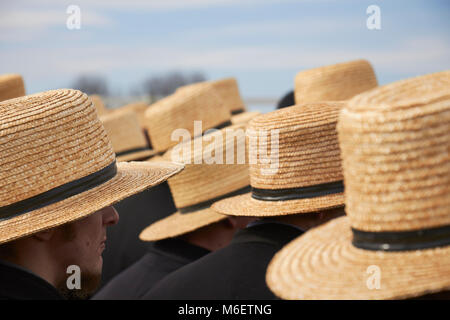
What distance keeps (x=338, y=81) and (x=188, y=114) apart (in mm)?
1349

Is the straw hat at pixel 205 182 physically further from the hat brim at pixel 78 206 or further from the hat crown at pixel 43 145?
the hat crown at pixel 43 145

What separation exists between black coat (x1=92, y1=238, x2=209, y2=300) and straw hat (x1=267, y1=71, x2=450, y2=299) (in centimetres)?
275

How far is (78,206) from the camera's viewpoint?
301cm

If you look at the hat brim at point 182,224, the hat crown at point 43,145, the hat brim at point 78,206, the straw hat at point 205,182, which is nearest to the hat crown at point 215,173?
the straw hat at point 205,182

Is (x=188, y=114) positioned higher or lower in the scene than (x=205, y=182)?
higher

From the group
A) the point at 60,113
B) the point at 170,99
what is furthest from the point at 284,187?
the point at 170,99

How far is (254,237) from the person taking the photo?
12.6 feet

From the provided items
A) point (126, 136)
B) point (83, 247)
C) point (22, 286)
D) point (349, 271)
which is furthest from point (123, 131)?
point (349, 271)

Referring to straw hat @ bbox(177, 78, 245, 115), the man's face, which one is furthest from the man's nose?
straw hat @ bbox(177, 78, 245, 115)

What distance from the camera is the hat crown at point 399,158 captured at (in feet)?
6.65

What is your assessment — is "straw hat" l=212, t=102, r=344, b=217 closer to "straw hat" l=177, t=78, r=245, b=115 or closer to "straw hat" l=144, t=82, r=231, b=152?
"straw hat" l=144, t=82, r=231, b=152

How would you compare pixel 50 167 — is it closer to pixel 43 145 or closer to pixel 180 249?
pixel 43 145

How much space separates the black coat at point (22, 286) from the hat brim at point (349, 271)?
3.29 ft

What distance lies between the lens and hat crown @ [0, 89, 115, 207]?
2.96 m
